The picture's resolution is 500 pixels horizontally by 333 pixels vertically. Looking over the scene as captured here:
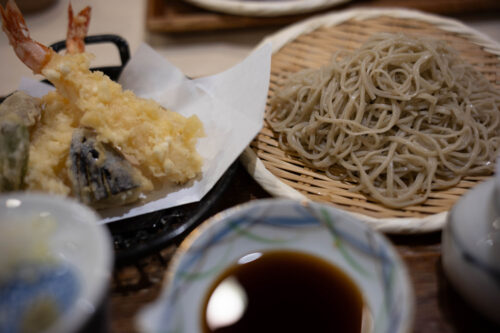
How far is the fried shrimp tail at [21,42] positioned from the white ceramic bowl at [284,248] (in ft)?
3.35

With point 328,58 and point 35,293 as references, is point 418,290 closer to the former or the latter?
point 35,293

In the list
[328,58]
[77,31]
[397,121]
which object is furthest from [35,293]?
[328,58]

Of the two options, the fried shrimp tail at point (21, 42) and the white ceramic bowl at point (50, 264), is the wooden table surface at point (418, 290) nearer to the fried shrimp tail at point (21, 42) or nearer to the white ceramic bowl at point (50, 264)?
the white ceramic bowl at point (50, 264)

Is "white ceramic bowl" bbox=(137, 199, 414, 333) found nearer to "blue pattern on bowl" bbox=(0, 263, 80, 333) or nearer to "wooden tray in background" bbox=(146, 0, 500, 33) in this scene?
"blue pattern on bowl" bbox=(0, 263, 80, 333)

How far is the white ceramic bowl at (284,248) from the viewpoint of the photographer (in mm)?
1051

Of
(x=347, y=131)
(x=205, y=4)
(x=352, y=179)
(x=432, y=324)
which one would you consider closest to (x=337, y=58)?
(x=347, y=131)

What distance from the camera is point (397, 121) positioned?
1.82 meters

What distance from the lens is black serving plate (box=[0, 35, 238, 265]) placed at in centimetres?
137

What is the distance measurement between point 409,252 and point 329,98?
77cm

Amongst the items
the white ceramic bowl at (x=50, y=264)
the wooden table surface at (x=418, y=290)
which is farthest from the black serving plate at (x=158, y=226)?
the white ceramic bowl at (x=50, y=264)

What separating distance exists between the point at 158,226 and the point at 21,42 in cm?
90

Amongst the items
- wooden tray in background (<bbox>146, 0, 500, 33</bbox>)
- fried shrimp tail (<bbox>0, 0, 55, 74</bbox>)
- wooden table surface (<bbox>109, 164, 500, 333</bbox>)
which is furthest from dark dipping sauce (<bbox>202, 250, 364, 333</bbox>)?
wooden tray in background (<bbox>146, 0, 500, 33</bbox>)

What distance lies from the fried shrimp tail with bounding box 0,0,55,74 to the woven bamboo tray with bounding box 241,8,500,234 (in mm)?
891

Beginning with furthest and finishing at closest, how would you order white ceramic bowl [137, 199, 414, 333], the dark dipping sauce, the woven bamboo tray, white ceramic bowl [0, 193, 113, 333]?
the woven bamboo tray → the dark dipping sauce → white ceramic bowl [137, 199, 414, 333] → white ceramic bowl [0, 193, 113, 333]
